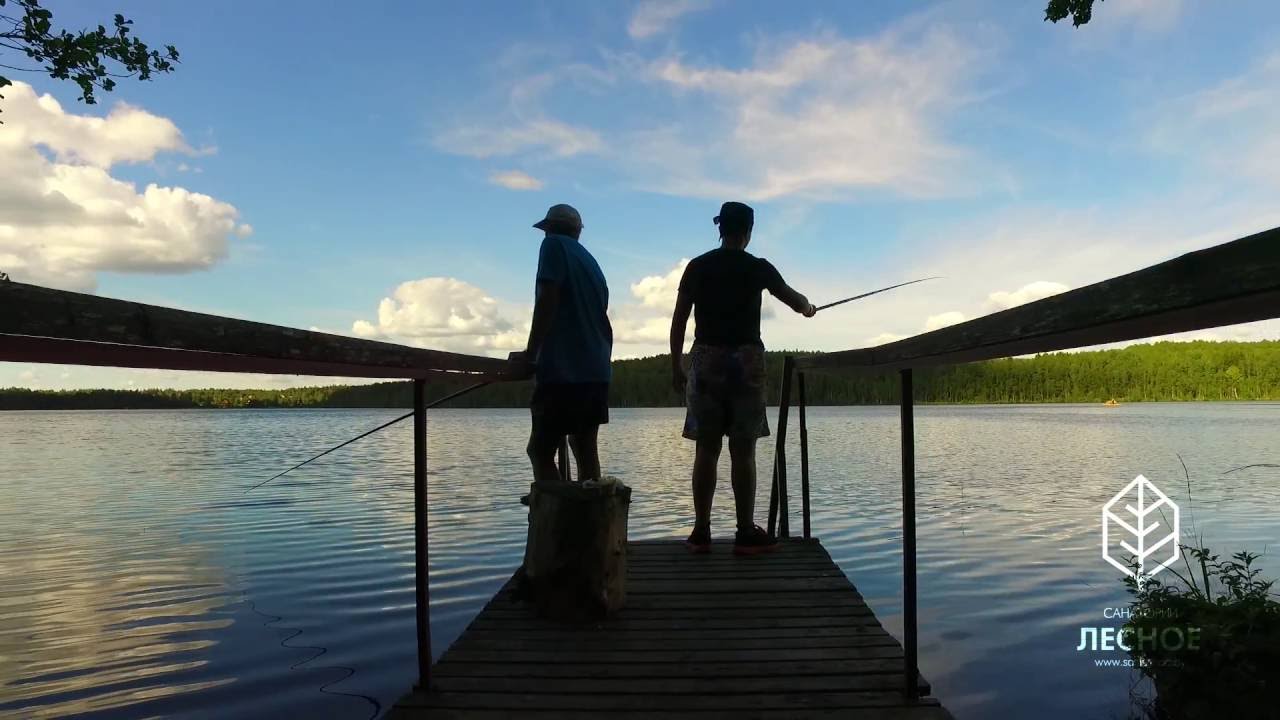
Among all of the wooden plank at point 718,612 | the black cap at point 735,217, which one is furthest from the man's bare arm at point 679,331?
the wooden plank at point 718,612

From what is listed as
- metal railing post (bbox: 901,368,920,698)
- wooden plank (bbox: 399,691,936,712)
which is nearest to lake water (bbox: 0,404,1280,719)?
wooden plank (bbox: 399,691,936,712)

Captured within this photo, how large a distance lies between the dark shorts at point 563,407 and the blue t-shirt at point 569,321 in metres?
0.05

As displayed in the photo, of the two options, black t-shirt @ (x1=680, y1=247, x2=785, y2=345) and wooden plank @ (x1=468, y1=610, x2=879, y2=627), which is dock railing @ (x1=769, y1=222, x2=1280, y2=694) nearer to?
wooden plank @ (x1=468, y1=610, x2=879, y2=627)

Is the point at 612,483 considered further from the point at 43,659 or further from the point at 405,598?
the point at 43,659

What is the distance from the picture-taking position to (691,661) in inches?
140

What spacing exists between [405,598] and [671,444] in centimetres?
2590

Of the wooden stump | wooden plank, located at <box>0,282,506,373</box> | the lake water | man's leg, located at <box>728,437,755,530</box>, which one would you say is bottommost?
the lake water

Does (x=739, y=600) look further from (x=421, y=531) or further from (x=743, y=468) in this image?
(x=421, y=531)

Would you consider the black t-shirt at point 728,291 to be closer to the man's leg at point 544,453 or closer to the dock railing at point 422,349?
the man's leg at point 544,453

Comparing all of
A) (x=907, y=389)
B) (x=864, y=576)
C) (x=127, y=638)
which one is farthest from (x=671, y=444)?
(x=907, y=389)

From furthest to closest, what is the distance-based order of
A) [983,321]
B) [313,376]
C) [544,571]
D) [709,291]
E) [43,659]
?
[43,659]
[709,291]
[544,571]
[313,376]
[983,321]

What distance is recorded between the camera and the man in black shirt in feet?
16.4

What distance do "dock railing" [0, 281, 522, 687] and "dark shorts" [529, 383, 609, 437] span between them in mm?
1285

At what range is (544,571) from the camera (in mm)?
4203
